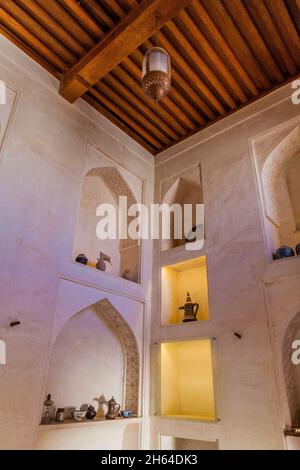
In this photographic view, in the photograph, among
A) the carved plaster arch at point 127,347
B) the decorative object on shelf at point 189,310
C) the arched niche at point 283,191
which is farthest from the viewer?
the decorative object on shelf at point 189,310

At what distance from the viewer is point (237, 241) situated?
161 inches

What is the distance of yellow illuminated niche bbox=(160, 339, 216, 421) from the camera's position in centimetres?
425

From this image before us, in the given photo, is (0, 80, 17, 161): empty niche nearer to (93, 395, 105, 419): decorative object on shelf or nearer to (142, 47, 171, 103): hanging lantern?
(142, 47, 171, 103): hanging lantern

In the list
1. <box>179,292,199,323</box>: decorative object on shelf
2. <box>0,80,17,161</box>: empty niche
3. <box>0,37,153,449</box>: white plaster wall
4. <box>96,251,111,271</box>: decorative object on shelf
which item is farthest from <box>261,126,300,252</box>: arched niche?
<box>0,80,17,161</box>: empty niche

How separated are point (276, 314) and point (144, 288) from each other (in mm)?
1923

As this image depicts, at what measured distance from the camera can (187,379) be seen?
14.9 feet

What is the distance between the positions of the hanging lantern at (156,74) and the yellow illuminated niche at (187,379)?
3.02 m

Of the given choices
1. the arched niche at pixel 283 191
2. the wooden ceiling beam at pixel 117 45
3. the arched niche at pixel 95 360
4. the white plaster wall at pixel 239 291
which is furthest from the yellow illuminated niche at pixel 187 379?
the wooden ceiling beam at pixel 117 45

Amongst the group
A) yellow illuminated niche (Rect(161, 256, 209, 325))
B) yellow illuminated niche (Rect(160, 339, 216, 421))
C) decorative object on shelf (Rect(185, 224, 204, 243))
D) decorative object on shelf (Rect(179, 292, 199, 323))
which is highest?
decorative object on shelf (Rect(185, 224, 204, 243))

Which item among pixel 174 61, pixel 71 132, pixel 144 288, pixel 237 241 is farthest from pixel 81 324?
pixel 174 61

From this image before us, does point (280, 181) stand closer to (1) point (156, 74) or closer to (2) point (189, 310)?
(2) point (189, 310)

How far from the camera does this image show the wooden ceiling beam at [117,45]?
3.45 m

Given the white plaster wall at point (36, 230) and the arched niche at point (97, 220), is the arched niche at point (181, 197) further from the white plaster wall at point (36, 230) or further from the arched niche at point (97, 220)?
the white plaster wall at point (36, 230)

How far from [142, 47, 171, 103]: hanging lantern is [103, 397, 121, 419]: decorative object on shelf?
3416 mm
